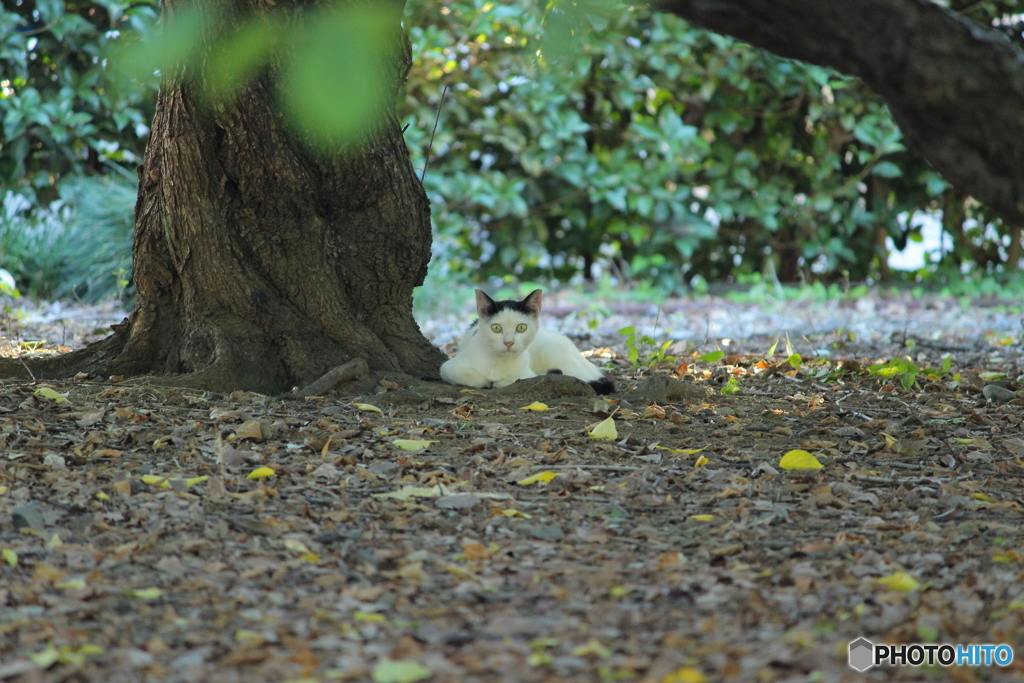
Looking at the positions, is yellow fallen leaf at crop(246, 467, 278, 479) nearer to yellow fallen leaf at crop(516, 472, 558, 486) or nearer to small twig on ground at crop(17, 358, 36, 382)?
yellow fallen leaf at crop(516, 472, 558, 486)

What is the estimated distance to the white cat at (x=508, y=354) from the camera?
408 centimetres

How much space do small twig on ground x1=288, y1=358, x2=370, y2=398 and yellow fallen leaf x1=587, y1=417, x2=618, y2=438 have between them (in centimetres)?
104

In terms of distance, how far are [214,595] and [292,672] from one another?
430 millimetres

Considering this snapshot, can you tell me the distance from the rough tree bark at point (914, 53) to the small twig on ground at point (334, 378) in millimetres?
2055

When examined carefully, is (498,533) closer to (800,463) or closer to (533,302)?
(800,463)

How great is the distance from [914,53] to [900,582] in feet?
4.15

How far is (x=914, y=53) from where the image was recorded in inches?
88.9

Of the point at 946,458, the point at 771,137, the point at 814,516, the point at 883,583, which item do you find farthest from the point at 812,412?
the point at 771,137

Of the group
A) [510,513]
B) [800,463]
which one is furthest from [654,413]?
[510,513]

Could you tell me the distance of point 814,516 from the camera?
2662 mm

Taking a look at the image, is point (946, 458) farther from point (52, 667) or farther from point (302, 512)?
point (52, 667)

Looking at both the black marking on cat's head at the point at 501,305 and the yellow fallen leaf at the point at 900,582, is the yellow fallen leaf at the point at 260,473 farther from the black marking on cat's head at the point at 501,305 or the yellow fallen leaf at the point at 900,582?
the yellow fallen leaf at the point at 900,582

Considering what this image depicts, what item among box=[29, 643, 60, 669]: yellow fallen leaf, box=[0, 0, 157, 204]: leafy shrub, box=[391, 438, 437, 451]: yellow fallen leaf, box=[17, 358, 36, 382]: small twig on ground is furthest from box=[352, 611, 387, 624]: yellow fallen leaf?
box=[0, 0, 157, 204]: leafy shrub

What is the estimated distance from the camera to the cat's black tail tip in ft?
13.5
